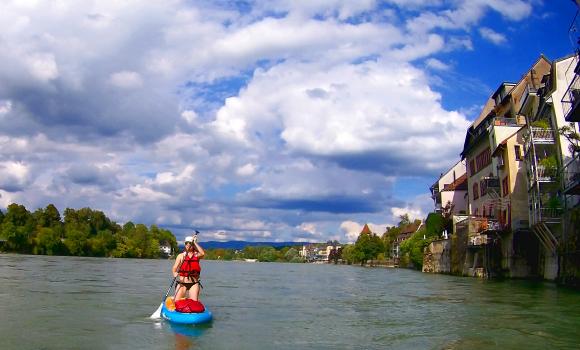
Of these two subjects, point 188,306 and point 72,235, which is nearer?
point 188,306

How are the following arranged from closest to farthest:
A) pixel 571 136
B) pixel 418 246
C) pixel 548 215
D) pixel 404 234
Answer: pixel 571 136 → pixel 548 215 → pixel 418 246 → pixel 404 234

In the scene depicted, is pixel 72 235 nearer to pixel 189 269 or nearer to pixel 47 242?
pixel 47 242

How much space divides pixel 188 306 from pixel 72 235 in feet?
439

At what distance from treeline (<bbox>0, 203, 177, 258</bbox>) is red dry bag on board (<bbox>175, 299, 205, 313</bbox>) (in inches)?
5008

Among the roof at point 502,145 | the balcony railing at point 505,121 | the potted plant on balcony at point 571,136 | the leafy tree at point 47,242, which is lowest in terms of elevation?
the leafy tree at point 47,242

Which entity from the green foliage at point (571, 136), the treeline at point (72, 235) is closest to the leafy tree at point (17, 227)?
the treeline at point (72, 235)

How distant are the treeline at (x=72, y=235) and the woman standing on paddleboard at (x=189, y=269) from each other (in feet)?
414

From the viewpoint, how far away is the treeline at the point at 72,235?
132750 millimetres

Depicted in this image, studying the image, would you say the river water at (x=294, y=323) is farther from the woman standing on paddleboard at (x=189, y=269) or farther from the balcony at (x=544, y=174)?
the balcony at (x=544, y=174)

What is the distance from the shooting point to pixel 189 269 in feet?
58.1

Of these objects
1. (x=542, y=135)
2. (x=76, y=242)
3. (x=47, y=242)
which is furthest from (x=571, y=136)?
(x=76, y=242)

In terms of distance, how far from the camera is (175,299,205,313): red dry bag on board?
16.5m

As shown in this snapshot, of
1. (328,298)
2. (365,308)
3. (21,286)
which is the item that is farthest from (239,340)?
(21,286)

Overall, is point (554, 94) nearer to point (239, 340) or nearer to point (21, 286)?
point (239, 340)
